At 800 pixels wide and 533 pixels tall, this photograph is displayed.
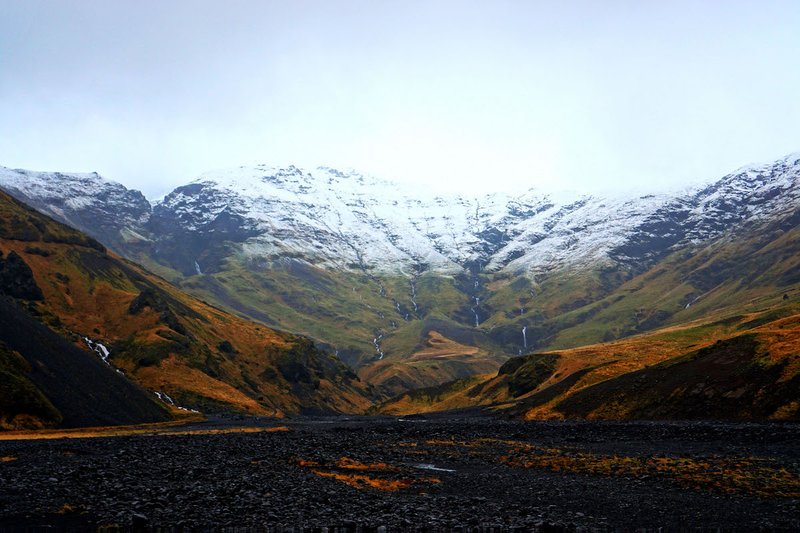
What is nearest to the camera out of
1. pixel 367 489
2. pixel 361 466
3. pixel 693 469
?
pixel 367 489

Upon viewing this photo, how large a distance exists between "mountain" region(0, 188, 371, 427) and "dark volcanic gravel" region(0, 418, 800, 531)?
24.2 metres

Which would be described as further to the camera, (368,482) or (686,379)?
(686,379)

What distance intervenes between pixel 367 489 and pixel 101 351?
11452cm

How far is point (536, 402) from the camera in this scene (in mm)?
108375

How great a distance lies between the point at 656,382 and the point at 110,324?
124 m

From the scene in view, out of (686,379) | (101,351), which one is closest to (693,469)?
(686,379)

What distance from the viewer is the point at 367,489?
34.5m

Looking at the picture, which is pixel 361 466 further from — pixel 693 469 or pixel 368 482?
pixel 693 469

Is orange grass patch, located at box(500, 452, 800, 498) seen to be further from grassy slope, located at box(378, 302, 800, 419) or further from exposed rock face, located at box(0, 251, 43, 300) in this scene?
exposed rock face, located at box(0, 251, 43, 300)

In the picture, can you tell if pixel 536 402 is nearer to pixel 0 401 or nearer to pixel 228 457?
pixel 228 457

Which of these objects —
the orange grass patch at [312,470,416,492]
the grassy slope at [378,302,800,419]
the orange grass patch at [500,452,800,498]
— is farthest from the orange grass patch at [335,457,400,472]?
the grassy slope at [378,302,800,419]

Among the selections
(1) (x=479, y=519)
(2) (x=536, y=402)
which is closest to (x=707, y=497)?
(1) (x=479, y=519)

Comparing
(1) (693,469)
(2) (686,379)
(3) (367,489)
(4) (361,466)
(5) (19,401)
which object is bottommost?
(4) (361,466)

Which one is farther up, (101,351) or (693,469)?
(101,351)
